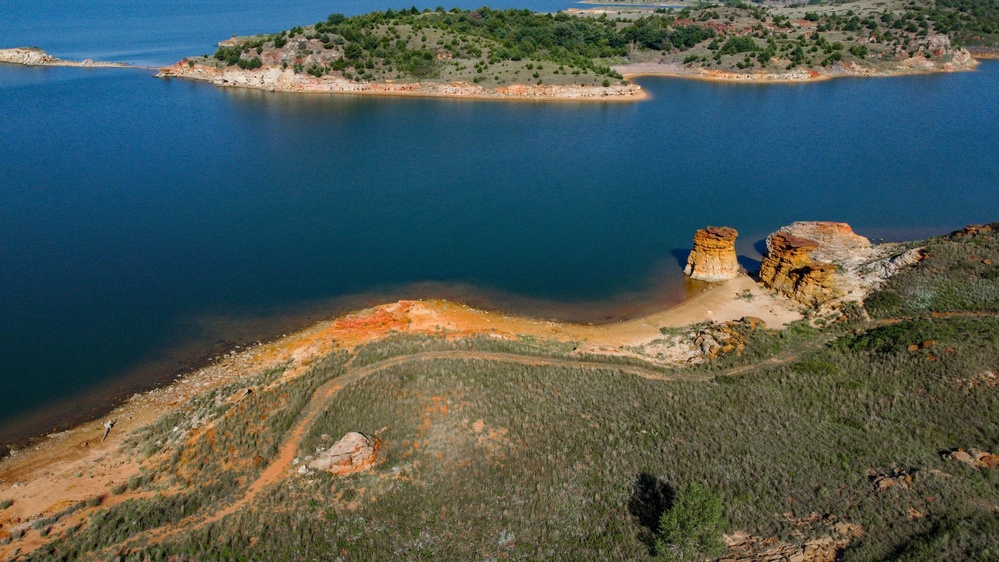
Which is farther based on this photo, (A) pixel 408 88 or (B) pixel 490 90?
(A) pixel 408 88

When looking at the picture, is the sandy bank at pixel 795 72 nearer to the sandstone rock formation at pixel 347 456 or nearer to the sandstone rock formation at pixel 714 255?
the sandstone rock formation at pixel 714 255

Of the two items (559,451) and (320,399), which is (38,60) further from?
(559,451)

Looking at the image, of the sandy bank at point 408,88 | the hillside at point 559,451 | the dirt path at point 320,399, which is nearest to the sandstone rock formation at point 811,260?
the hillside at point 559,451

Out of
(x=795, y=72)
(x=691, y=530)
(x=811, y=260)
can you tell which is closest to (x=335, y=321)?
(x=691, y=530)

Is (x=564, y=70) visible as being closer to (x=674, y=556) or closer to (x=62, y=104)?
(x=62, y=104)

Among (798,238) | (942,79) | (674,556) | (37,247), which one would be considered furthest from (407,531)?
(942,79)

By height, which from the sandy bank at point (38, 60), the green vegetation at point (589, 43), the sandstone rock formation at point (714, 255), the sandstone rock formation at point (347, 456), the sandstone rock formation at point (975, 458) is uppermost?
the green vegetation at point (589, 43)

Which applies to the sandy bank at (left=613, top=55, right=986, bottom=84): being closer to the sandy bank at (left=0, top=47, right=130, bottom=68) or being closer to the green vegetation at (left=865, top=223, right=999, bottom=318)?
the green vegetation at (left=865, top=223, right=999, bottom=318)

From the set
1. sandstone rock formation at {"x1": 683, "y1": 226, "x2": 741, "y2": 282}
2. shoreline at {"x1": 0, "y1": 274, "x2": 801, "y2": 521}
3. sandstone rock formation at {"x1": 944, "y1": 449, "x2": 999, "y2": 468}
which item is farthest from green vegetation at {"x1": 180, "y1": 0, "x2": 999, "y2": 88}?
sandstone rock formation at {"x1": 944, "y1": 449, "x2": 999, "y2": 468}
